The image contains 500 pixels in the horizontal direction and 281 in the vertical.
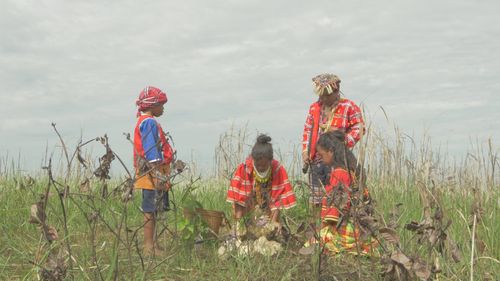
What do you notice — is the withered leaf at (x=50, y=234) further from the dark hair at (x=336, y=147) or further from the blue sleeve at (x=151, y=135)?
the dark hair at (x=336, y=147)

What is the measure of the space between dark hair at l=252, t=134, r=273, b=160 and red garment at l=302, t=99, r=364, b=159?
2.46 ft

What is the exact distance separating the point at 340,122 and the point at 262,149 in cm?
93

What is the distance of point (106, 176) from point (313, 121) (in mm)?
2583

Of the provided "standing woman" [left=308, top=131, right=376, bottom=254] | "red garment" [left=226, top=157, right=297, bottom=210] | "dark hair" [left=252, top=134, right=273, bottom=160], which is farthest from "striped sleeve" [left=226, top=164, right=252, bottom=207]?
"standing woman" [left=308, top=131, right=376, bottom=254]

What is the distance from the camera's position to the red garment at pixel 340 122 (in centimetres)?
478

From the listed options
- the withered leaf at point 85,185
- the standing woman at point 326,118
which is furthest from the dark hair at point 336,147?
the withered leaf at point 85,185

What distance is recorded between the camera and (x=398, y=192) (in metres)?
6.06

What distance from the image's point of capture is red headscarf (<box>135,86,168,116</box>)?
165 inches

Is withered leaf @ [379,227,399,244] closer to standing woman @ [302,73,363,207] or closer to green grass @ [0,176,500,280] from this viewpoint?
green grass @ [0,176,500,280]

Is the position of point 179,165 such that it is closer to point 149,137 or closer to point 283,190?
point 149,137

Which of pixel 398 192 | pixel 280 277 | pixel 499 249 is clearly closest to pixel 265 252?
pixel 280 277

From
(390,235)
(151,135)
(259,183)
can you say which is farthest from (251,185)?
(390,235)

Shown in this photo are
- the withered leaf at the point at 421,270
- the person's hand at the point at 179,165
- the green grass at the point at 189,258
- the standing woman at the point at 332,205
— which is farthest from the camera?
the standing woman at the point at 332,205

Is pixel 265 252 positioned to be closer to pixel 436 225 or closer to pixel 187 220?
pixel 187 220
